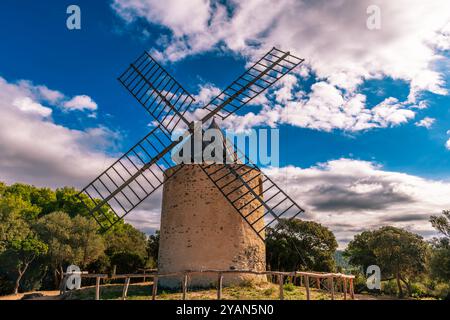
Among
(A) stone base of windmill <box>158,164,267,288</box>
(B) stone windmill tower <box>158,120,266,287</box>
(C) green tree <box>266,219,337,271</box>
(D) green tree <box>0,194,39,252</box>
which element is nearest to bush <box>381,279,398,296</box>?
(C) green tree <box>266,219,337,271</box>

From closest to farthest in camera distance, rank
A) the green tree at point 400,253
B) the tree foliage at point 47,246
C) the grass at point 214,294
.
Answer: the grass at point 214,294, the tree foliage at point 47,246, the green tree at point 400,253

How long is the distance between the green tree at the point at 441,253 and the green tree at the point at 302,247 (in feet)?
32.3

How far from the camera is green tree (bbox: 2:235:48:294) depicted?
66.5 ft

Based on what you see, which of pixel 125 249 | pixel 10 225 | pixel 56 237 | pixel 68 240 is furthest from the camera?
pixel 125 249

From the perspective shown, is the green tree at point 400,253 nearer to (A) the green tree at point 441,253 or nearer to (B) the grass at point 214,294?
(A) the green tree at point 441,253

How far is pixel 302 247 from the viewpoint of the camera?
1145 inches

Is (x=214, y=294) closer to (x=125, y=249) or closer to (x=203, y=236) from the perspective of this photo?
(x=203, y=236)

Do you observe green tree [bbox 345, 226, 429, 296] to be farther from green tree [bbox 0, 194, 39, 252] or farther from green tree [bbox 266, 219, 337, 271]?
A: green tree [bbox 0, 194, 39, 252]

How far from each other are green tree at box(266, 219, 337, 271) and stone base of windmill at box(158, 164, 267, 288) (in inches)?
455

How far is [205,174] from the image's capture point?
51.2 ft

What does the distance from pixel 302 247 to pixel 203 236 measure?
55.1ft

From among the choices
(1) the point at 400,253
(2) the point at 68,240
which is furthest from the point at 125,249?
(1) the point at 400,253

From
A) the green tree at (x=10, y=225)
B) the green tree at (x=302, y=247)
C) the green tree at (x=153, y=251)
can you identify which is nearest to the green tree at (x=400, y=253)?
the green tree at (x=302, y=247)

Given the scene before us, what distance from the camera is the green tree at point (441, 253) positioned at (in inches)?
707
